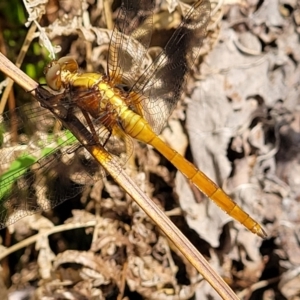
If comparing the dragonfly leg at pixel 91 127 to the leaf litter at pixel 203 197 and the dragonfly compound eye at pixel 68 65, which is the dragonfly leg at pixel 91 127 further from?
the leaf litter at pixel 203 197

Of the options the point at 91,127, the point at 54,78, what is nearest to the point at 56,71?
the point at 54,78

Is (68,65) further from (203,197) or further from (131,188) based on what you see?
(203,197)

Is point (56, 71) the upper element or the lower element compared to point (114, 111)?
upper

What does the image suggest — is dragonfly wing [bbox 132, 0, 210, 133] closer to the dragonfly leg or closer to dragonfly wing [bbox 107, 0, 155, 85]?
dragonfly wing [bbox 107, 0, 155, 85]

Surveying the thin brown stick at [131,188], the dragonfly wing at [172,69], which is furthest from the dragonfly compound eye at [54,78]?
the dragonfly wing at [172,69]

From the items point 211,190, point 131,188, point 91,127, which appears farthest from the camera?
point 211,190

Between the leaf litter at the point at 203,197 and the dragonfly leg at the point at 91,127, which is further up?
the dragonfly leg at the point at 91,127

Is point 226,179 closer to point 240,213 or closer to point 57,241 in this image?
point 240,213
